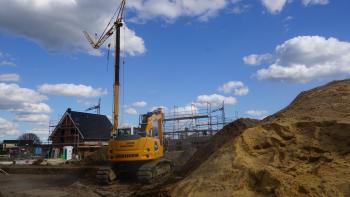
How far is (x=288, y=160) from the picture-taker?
10969 mm

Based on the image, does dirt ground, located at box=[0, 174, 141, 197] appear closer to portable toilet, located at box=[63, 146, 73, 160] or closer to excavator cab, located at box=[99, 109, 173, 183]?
excavator cab, located at box=[99, 109, 173, 183]

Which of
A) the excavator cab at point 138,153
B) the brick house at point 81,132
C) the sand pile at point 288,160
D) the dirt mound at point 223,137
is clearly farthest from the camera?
the brick house at point 81,132

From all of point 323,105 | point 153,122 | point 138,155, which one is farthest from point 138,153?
point 323,105

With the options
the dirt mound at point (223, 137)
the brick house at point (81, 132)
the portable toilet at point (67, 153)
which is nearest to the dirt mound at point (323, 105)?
the dirt mound at point (223, 137)

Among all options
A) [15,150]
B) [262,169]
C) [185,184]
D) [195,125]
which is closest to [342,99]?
[262,169]

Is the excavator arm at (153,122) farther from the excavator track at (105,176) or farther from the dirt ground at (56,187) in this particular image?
the dirt ground at (56,187)

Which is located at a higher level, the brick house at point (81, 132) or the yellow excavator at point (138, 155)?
the brick house at point (81, 132)

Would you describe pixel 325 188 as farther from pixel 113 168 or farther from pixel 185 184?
pixel 113 168

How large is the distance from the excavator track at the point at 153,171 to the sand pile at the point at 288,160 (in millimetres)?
7922

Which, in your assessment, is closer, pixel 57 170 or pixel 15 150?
pixel 57 170

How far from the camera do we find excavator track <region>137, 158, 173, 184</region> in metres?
19.7

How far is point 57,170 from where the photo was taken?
27.8m

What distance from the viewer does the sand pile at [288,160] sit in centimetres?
964

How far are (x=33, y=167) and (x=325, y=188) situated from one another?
2320cm
